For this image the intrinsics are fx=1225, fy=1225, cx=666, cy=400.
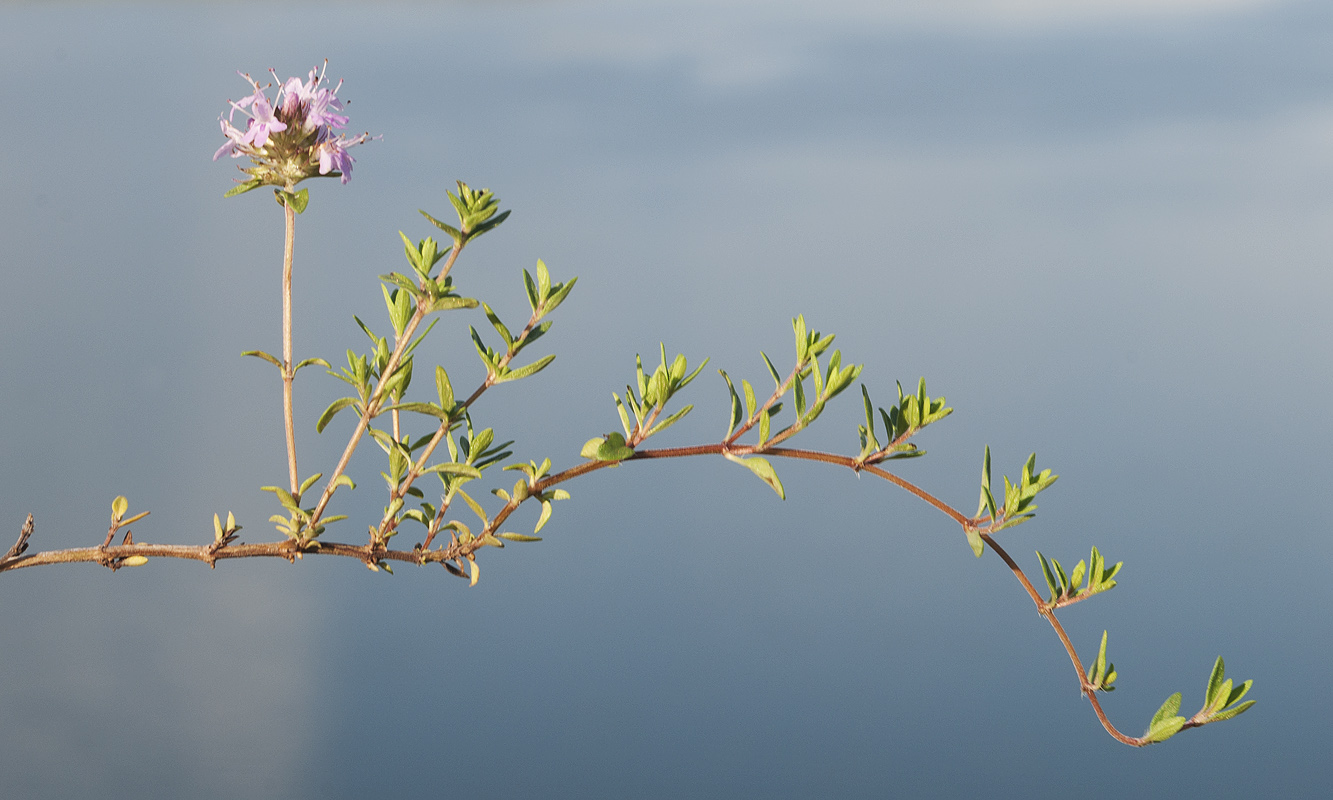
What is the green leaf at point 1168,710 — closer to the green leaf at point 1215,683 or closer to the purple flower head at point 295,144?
the green leaf at point 1215,683

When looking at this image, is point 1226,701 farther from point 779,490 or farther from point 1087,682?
point 779,490

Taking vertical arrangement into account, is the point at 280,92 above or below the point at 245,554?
above

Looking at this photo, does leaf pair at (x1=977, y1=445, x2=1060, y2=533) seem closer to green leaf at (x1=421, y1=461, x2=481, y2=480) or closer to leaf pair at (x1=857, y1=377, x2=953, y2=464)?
leaf pair at (x1=857, y1=377, x2=953, y2=464)

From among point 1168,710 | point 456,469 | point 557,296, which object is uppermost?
point 557,296

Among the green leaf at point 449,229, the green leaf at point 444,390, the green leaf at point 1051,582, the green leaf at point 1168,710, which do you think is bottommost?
the green leaf at point 1168,710

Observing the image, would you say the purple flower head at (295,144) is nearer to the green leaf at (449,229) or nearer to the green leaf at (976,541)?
the green leaf at (449,229)

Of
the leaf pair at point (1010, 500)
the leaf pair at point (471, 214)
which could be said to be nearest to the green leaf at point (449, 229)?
the leaf pair at point (471, 214)

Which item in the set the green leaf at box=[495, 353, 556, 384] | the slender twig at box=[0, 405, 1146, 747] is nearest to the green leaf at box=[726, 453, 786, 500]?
the slender twig at box=[0, 405, 1146, 747]

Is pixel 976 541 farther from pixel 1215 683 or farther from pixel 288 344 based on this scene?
pixel 288 344

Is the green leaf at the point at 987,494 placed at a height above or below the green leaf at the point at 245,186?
below

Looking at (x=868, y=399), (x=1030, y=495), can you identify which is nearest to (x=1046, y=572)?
(x=1030, y=495)

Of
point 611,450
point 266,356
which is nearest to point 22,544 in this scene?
point 266,356
